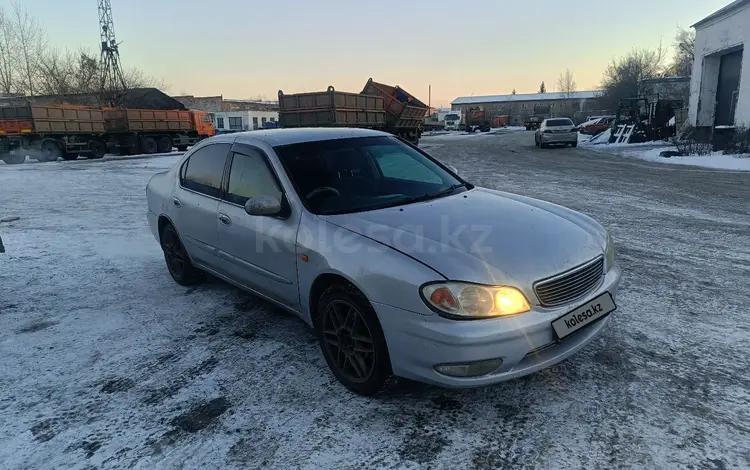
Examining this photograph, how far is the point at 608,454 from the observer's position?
2.24 meters

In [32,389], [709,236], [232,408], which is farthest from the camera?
[709,236]

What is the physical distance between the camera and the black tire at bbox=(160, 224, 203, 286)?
471 centimetres

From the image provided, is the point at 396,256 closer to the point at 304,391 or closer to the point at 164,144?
the point at 304,391

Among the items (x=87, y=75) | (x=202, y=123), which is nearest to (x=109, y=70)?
(x=87, y=75)

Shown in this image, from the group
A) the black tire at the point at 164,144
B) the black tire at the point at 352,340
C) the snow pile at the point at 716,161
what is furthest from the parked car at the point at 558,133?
the black tire at the point at 352,340

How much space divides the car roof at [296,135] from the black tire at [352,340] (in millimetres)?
1457

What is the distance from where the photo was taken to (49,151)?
864 inches

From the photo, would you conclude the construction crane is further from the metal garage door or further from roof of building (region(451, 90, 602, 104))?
roof of building (region(451, 90, 602, 104))

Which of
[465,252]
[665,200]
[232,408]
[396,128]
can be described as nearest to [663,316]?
[465,252]

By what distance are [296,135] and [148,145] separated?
2502 centimetres

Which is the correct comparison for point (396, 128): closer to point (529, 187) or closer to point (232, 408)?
point (529, 187)

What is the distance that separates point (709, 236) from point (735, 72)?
68.2 ft

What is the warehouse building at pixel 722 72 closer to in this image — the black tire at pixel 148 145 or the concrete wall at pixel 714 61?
the concrete wall at pixel 714 61

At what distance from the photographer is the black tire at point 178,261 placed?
4707 mm
